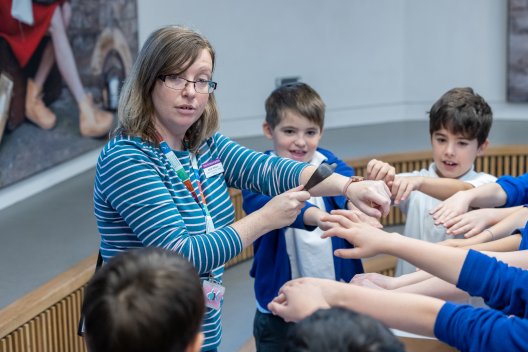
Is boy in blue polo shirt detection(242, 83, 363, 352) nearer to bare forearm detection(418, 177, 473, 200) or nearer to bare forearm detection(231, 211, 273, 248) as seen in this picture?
bare forearm detection(418, 177, 473, 200)

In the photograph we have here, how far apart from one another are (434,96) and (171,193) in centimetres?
694

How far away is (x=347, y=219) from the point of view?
227cm

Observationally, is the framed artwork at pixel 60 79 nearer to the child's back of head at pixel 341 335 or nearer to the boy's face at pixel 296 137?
the boy's face at pixel 296 137

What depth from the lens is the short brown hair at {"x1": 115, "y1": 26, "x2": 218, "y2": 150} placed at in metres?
2.36

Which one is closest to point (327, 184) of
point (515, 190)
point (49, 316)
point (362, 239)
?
point (362, 239)

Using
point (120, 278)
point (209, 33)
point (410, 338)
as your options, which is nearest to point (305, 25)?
point (209, 33)

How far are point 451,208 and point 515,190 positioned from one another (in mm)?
369

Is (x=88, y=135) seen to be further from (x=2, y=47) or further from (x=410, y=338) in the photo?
(x=410, y=338)

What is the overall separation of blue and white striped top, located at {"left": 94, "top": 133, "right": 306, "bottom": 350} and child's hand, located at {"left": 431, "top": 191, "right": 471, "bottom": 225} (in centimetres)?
80

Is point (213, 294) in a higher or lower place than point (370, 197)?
lower

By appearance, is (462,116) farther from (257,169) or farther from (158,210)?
(158,210)

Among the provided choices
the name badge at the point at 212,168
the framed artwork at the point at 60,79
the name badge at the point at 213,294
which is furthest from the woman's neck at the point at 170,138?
the framed artwork at the point at 60,79

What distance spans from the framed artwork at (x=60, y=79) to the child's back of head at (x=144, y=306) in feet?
12.5

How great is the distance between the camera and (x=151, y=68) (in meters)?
2.38
